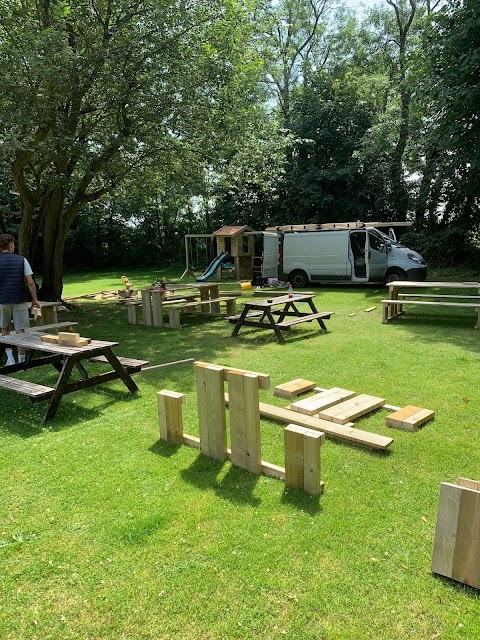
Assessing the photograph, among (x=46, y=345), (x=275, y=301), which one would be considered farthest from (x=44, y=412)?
(x=275, y=301)

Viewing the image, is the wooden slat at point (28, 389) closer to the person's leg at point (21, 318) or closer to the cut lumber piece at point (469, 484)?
the person's leg at point (21, 318)

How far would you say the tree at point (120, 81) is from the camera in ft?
25.7

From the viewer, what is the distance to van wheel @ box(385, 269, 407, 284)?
15.0 metres

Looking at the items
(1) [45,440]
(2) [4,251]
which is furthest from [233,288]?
(1) [45,440]

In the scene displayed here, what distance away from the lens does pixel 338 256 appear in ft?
53.2

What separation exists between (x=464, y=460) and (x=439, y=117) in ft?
46.9

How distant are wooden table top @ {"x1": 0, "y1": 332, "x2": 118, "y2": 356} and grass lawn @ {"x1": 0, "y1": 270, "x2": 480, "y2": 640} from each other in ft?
2.19

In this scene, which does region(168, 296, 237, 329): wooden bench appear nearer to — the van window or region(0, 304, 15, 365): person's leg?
region(0, 304, 15, 365): person's leg

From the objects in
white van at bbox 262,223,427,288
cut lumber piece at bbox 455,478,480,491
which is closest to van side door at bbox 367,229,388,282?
white van at bbox 262,223,427,288

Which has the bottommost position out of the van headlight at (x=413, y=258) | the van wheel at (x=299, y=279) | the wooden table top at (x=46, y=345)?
the van wheel at (x=299, y=279)

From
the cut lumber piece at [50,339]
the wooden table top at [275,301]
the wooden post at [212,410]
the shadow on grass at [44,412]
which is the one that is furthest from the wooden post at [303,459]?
the wooden table top at [275,301]

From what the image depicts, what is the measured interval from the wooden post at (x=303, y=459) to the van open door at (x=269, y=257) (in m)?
14.7

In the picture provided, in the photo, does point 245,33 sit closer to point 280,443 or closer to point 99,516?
point 280,443

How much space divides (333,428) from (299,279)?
43.7ft
